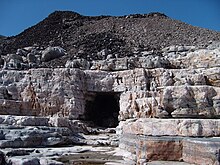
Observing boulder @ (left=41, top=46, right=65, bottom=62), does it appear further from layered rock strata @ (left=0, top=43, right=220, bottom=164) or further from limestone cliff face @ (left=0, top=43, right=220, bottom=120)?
limestone cliff face @ (left=0, top=43, right=220, bottom=120)

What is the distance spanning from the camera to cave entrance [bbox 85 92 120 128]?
20219mm

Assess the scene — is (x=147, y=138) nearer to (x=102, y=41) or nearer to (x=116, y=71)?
(x=116, y=71)

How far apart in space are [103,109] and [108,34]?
22421mm

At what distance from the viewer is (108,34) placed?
44062mm

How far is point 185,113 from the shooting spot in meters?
8.49

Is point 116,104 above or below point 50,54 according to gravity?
below

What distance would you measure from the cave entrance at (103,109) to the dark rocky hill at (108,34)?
A: 9.69 metres

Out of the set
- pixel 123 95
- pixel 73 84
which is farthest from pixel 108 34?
pixel 123 95

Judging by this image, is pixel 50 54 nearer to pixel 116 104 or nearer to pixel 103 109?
pixel 103 109

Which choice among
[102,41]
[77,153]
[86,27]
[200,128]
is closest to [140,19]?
[86,27]

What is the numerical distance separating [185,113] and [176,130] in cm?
192

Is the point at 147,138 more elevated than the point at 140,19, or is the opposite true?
the point at 140,19

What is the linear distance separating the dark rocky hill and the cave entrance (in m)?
9.69

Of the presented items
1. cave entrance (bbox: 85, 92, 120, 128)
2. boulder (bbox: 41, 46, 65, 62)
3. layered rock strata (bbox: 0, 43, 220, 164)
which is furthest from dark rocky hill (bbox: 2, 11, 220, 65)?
layered rock strata (bbox: 0, 43, 220, 164)
